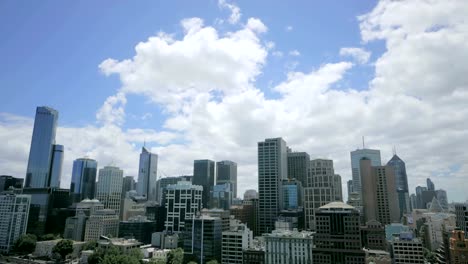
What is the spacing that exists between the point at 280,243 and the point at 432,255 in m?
93.3

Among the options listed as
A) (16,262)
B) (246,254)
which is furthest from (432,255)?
(16,262)

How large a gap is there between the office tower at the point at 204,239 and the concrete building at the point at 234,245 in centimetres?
967

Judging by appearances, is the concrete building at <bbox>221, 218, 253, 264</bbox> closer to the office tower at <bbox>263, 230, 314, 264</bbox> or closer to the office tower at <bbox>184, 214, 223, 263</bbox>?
the office tower at <bbox>184, 214, 223, 263</bbox>

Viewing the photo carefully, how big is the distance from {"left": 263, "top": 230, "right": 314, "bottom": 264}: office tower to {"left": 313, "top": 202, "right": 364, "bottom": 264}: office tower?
543cm

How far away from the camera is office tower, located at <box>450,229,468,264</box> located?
14000 cm

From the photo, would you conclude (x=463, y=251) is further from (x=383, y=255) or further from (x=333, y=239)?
(x=333, y=239)

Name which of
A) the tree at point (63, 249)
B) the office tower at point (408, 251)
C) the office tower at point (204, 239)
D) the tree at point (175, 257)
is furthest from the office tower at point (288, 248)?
the tree at point (63, 249)

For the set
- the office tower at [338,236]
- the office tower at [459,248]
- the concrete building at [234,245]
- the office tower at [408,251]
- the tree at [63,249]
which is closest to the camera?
the office tower at [459,248]

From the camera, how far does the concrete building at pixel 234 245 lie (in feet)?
542

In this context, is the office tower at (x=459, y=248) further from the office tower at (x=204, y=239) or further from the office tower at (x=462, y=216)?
the office tower at (x=204, y=239)

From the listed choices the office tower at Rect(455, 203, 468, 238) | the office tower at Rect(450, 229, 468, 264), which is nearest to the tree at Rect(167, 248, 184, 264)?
the office tower at Rect(450, 229, 468, 264)

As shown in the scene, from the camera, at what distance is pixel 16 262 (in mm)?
186875

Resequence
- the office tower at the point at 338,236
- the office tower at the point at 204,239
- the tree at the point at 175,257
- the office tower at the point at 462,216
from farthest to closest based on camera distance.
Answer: the office tower at the point at 204,239
the tree at the point at 175,257
the office tower at the point at 462,216
the office tower at the point at 338,236

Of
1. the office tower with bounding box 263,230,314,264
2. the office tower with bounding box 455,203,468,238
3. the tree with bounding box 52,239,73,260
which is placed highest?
the office tower with bounding box 455,203,468,238
